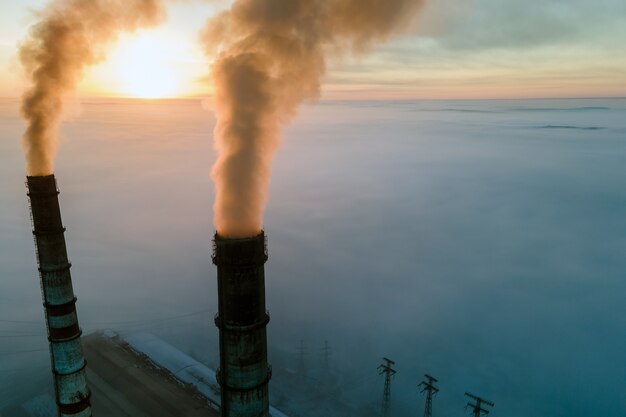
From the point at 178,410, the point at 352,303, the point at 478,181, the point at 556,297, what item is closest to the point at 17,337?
the point at 178,410

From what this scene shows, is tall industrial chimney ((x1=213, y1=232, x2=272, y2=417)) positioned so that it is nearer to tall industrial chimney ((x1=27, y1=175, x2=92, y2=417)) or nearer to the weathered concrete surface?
tall industrial chimney ((x1=27, y1=175, x2=92, y2=417))

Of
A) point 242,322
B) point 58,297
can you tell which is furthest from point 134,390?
point 242,322

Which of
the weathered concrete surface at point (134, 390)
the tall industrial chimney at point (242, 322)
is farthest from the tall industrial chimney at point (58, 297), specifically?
the tall industrial chimney at point (242, 322)

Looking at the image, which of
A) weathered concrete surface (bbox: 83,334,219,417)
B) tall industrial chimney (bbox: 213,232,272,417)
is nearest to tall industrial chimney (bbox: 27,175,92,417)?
weathered concrete surface (bbox: 83,334,219,417)

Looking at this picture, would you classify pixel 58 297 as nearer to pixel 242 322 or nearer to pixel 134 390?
pixel 242 322

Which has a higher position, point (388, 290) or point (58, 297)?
point (58, 297)

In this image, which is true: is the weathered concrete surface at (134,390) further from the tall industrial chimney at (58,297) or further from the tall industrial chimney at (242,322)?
the tall industrial chimney at (242,322)

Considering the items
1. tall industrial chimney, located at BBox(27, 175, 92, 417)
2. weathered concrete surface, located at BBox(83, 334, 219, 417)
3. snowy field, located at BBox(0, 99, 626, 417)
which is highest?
tall industrial chimney, located at BBox(27, 175, 92, 417)
